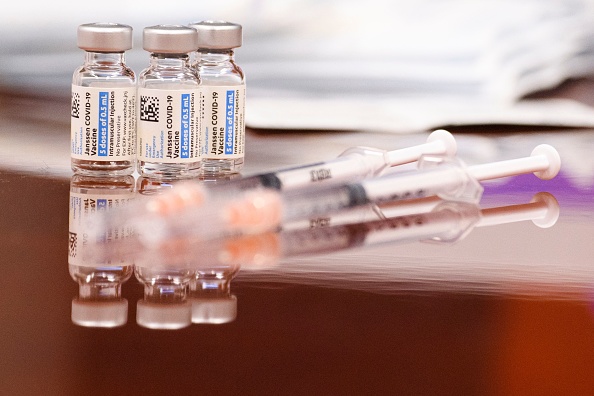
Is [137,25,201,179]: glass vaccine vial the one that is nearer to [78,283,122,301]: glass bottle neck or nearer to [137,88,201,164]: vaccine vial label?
[137,88,201,164]: vaccine vial label

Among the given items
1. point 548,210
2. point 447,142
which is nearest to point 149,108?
point 447,142

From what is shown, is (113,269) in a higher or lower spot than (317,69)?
lower

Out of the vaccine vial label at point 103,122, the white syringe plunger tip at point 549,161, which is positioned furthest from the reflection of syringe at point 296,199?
the vaccine vial label at point 103,122

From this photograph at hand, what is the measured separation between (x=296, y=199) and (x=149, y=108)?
0.79ft

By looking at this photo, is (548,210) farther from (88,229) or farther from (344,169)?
(88,229)

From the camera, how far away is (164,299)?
89cm

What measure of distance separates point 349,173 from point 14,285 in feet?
1.43

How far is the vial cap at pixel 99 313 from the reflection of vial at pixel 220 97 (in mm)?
484

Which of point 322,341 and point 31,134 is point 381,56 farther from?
point 322,341

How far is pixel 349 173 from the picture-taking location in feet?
3.97

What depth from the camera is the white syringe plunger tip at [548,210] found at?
1.19 meters

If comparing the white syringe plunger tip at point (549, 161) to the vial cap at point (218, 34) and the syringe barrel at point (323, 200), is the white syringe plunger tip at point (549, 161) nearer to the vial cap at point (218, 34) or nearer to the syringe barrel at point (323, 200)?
the syringe barrel at point (323, 200)

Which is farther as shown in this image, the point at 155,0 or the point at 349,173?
the point at 155,0

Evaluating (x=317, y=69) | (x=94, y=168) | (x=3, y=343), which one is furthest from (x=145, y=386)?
(x=317, y=69)
